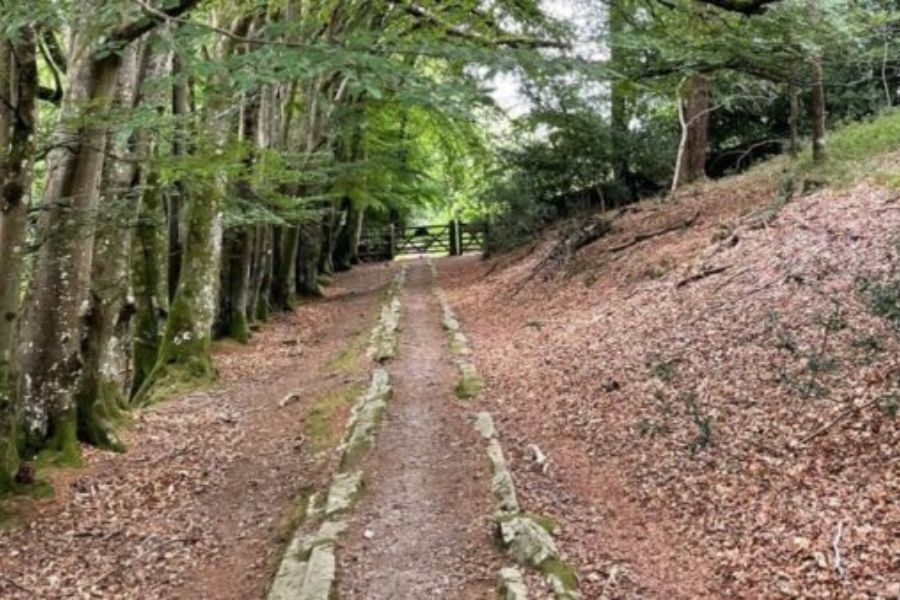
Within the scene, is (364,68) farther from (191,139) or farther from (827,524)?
(827,524)

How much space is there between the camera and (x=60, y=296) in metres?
7.50

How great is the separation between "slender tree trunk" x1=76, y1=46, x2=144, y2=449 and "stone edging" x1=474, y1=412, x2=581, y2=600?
4.26m

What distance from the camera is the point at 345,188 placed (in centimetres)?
1914

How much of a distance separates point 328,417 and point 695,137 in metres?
11.6

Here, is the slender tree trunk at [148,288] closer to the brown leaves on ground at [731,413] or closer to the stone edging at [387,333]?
the stone edging at [387,333]

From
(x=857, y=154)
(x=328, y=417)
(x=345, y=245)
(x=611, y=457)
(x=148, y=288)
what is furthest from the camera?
(x=345, y=245)

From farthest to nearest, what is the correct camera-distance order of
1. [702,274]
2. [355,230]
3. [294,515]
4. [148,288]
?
[355,230] → [148,288] → [702,274] → [294,515]

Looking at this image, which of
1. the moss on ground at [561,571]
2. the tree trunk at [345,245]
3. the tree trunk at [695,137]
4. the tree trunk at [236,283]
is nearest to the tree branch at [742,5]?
the moss on ground at [561,571]

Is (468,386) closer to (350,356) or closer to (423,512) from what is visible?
(350,356)

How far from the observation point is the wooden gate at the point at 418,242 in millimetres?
35719

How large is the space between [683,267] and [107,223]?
762 centimetres

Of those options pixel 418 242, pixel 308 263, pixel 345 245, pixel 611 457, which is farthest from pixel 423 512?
pixel 418 242

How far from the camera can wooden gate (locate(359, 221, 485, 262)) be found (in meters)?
35.7

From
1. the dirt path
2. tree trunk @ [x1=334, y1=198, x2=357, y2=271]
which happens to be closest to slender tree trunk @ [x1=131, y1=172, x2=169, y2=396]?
the dirt path
